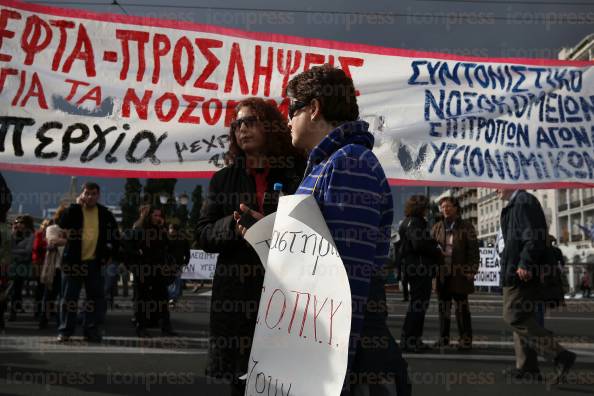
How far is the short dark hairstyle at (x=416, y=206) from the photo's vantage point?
7.46 meters

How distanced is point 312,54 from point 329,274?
3.19m

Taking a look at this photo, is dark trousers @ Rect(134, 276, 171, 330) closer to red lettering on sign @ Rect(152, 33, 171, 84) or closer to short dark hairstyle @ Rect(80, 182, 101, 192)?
short dark hairstyle @ Rect(80, 182, 101, 192)

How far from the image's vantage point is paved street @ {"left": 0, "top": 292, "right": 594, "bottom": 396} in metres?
4.73

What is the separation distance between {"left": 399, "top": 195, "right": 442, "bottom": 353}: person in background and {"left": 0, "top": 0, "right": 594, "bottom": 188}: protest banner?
112 inches

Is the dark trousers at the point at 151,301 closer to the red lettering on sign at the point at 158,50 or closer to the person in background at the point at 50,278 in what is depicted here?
the person in background at the point at 50,278

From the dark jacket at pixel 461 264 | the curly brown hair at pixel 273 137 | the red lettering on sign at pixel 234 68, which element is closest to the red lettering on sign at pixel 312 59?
the red lettering on sign at pixel 234 68

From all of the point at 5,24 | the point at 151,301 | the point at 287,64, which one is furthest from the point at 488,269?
the point at 5,24

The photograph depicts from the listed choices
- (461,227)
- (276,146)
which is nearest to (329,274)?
(276,146)

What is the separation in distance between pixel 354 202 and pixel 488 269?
53.5ft

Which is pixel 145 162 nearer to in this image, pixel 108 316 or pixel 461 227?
pixel 461 227

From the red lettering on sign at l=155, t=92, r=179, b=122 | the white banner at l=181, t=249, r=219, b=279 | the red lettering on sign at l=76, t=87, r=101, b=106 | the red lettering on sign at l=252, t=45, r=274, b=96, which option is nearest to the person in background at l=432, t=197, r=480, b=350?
the red lettering on sign at l=252, t=45, r=274, b=96

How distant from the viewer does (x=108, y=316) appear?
37.2 feet

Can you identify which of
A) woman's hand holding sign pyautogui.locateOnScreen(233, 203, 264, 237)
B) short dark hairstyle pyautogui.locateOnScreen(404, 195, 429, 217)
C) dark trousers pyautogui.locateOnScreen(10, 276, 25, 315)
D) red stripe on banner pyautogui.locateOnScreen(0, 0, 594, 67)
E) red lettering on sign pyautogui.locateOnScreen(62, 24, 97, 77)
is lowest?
dark trousers pyautogui.locateOnScreen(10, 276, 25, 315)

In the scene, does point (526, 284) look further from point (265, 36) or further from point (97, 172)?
point (97, 172)
